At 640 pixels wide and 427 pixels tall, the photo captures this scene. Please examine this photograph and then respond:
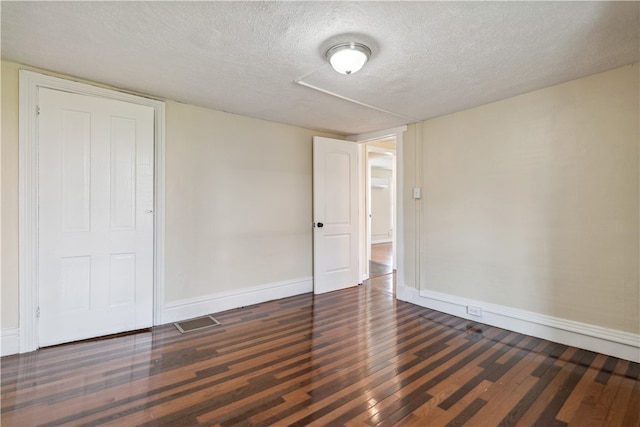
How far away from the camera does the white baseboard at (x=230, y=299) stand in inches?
125

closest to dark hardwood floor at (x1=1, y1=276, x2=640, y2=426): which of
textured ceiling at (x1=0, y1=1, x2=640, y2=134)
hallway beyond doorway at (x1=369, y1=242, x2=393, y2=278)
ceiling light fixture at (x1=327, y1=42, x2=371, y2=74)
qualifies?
ceiling light fixture at (x1=327, y1=42, x2=371, y2=74)

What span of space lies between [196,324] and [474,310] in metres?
2.92

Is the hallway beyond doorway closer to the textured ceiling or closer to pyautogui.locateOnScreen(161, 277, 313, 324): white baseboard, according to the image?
pyautogui.locateOnScreen(161, 277, 313, 324): white baseboard

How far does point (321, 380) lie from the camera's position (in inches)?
82.4

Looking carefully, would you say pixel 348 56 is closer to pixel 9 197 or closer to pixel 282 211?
pixel 282 211

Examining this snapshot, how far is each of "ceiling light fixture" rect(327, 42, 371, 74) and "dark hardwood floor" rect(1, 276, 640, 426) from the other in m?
2.18

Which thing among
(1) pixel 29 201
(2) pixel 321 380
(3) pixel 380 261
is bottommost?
(2) pixel 321 380

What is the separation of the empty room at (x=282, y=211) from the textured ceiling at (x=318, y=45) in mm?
19

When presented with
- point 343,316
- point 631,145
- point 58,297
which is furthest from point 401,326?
point 58,297

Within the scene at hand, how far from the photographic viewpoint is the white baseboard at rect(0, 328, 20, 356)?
7.67ft

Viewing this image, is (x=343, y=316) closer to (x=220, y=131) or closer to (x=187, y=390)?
(x=187, y=390)

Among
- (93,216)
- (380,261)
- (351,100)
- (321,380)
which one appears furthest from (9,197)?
(380,261)

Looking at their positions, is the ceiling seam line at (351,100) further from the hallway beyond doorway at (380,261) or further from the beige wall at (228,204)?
the hallway beyond doorway at (380,261)

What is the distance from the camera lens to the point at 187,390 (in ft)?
6.45
